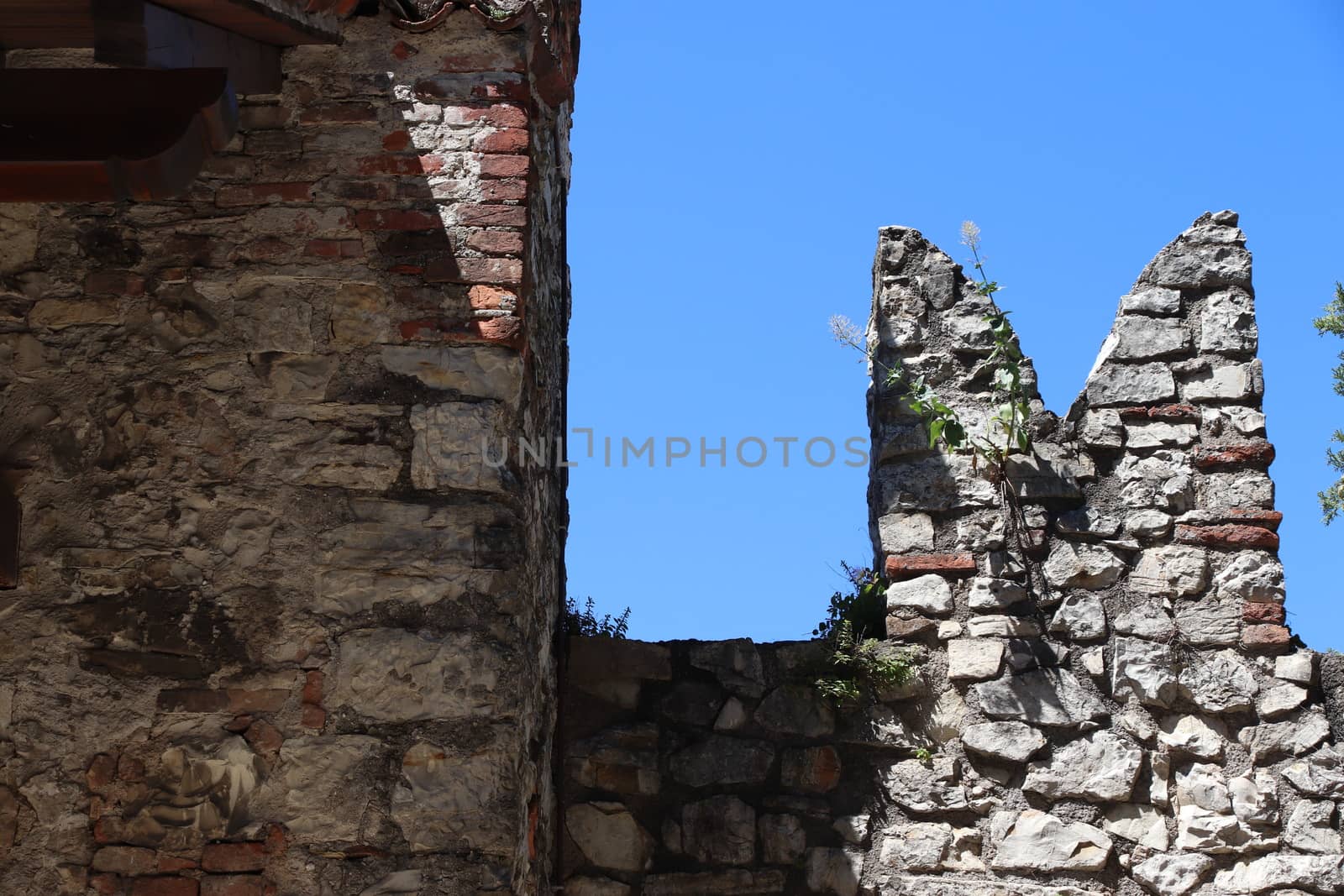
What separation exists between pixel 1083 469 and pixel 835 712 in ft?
3.64

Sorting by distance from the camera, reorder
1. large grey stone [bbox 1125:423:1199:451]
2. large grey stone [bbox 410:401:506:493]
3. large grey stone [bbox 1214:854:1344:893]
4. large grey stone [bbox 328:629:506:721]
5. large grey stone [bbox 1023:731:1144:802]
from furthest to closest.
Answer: large grey stone [bbox 1125:423:1199:451] < large grey stone [bbox 1023:731:1144:802] < large grey stone [bbox 1214:854:1344:893] < large grey stone [bbox 410:401:506:493] < large grey stone [bbox 328:629:506:721]

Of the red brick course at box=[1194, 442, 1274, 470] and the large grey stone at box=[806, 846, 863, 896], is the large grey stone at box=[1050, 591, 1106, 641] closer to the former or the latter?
the red brick course at box=[1194, 442, 1274, 470]

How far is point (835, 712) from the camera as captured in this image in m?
4.15

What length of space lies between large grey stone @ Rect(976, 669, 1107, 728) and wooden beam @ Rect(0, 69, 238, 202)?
105 inches

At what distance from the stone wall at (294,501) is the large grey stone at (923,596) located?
1.28m

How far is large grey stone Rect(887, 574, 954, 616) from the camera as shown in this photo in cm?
424

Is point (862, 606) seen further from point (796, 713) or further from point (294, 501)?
point (294, 501)

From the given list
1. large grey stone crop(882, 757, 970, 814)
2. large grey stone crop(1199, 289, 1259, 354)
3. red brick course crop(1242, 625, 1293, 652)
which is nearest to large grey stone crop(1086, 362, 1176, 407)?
large grey stone crop(1199, 289, 1259, 354)

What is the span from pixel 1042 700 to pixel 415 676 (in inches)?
77.8

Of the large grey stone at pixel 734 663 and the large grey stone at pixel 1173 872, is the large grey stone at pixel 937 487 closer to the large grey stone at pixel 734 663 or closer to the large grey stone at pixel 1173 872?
the large grey stone at pixel 734 663

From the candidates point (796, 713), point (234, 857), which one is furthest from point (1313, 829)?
point (234, 857)

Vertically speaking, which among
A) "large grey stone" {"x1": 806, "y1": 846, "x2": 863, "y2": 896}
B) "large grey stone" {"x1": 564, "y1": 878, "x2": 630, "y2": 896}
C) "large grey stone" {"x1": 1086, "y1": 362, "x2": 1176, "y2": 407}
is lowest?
"large grey stone" {"x1": 564, "y1": 878, "x2": 630, "y2": 896}

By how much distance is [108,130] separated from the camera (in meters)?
2.83

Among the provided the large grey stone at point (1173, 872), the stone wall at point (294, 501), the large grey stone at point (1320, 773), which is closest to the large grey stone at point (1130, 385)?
the large grey stone at point (1320, 773)
